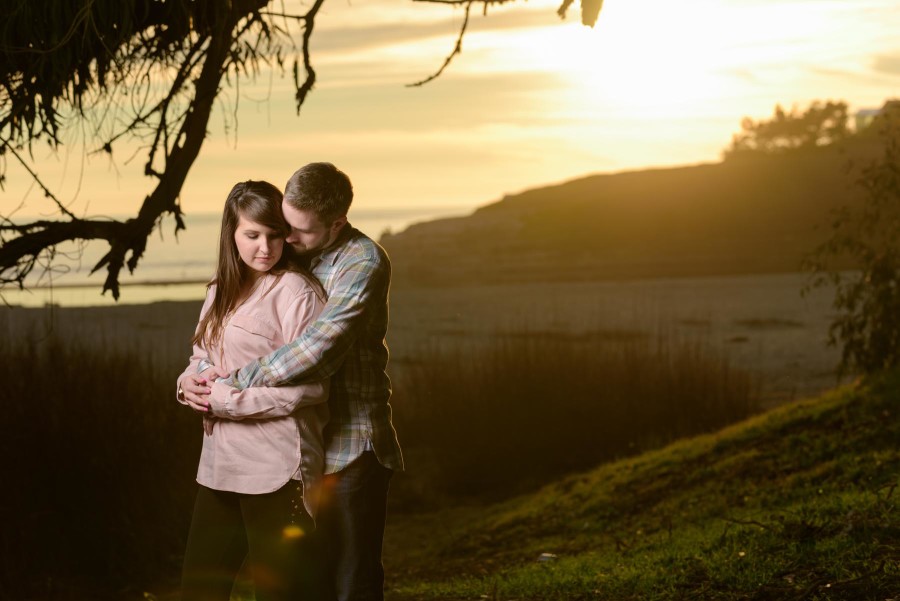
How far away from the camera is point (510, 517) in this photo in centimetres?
796

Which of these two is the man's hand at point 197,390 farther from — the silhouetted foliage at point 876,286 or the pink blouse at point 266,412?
the silhouetted foliage at point 876,286

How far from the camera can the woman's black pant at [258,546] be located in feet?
9.18

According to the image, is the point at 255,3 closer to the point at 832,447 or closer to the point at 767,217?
the point at 832,447

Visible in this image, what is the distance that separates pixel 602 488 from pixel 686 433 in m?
2.98

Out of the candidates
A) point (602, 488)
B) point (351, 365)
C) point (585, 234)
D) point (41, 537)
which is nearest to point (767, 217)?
point (585, 234)

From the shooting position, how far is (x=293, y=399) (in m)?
2.71

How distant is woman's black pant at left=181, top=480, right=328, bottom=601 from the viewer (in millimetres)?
2797

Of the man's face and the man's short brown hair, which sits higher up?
the man's short brown hair

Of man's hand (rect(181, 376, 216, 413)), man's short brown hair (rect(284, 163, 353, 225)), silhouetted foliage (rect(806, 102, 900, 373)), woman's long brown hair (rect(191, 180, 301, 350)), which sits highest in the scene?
man's short brown hair (rect(284, 163, 353, 225))

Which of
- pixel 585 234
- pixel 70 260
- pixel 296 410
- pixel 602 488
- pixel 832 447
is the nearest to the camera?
pixel 296 410

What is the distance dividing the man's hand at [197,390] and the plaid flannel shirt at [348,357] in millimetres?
84

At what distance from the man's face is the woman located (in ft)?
0.10

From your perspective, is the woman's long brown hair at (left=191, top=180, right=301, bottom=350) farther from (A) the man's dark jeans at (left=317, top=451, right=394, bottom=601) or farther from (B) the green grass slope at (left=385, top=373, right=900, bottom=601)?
(B) the green grass slope at (left=385, top=373, right=900, bottom=601)

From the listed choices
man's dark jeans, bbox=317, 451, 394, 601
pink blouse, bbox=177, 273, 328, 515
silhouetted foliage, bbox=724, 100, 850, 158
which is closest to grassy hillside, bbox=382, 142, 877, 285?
silhouetted foliage, bbox=724, 100, 850, 158
